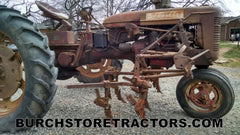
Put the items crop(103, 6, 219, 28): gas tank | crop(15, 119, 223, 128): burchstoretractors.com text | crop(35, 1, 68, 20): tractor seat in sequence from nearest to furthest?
crop(15, 119, 223, 128): burchstoretractors.com text < crop(103, 6, 219, 28): gas tank < crop(35, 1, 68, 20): tractor seat

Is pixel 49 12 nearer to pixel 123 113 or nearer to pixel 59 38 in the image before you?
pixel 59 38

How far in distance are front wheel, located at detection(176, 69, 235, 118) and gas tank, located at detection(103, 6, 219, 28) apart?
90cm

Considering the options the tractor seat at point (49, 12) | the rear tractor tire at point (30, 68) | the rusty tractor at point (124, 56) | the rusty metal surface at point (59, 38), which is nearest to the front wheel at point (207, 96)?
the rusty tractor at point (124, 56)

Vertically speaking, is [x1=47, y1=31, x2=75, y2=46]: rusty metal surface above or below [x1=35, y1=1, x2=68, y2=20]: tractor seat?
below

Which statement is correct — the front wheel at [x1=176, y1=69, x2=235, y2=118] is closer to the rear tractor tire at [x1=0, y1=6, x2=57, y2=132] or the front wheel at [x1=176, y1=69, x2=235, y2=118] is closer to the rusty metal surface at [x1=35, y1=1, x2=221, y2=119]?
the rusty metal surface at [x1=35, y1=1, x2=221, y2=119]

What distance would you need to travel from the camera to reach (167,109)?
3148 millimetres

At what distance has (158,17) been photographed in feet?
10.3

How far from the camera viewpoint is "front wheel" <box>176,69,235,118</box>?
2.65 meters

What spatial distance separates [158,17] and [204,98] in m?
1.47

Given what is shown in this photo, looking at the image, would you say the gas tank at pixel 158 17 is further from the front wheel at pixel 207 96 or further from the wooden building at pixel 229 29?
the wooden building at pixel 229 29

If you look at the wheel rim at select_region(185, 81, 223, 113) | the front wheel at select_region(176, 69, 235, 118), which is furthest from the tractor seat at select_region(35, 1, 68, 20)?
the wheel rim at select_region(185, 81, 223, 113)

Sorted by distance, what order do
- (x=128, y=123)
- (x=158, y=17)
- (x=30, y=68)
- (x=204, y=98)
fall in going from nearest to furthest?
(x=30, y=68) < (x=128, y=123) < (x=204, y=98) < (x=158, y=17)

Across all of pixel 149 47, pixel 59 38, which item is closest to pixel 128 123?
pixel 149 47

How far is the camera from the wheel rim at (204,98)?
8.89 ft
